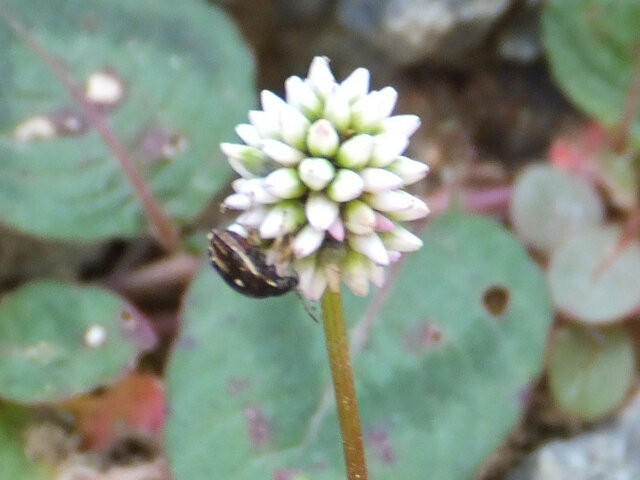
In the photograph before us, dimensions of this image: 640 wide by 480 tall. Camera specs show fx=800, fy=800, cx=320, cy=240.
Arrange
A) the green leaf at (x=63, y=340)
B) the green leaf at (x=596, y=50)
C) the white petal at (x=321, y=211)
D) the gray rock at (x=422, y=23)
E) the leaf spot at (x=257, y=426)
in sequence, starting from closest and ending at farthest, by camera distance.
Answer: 1. the white petal at (x=321, y=211)
2. the leaf spot at (x=257, y=426)
3. the green leaf at (x=63, y=340)
4. the green leaf at (x=596, y=50)
5. the gray rock at (x=422, y=23)

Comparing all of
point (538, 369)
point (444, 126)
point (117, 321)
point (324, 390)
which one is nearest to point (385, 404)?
point (324, 390)

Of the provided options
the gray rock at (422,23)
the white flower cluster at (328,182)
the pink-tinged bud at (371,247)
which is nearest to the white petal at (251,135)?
the white flower cluster at (328,182)

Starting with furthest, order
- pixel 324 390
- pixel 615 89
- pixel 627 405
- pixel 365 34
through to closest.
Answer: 1. pixel 365 34
2. pixel 615 89
3. pixel 627 405
4. pixel 324 390

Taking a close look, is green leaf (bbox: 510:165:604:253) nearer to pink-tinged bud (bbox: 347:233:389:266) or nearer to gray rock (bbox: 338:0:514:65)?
gray rock (bbox: 338:0:514:65)

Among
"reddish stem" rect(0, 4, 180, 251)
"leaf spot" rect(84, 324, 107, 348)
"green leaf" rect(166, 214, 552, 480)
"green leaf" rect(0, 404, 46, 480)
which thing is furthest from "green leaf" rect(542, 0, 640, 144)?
"green leaf" rect(0, 404, 46, 480)

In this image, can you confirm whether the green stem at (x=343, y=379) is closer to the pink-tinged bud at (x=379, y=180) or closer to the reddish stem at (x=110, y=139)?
the pink-tinged bud at (x=379, y=180)

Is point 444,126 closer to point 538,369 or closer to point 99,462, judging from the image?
point 538,369
